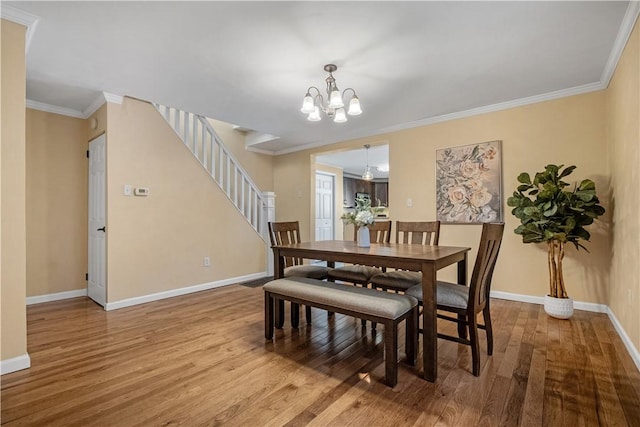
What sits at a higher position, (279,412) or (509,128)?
(509,128)

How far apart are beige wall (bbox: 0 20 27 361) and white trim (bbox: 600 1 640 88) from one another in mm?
4020

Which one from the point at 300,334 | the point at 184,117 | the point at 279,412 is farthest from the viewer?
the point at 184,117

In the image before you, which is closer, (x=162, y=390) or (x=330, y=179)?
(x=162, y=390)

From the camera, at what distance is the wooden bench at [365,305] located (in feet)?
5.86

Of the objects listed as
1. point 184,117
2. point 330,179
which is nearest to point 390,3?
point 184,117

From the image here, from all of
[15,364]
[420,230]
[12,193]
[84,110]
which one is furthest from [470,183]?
[84,110]

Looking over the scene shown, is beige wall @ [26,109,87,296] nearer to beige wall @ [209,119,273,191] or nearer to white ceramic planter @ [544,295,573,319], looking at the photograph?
beige wall @ [209,119,273,191]

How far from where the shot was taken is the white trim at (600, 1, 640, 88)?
76.4 inches

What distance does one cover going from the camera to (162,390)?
177 centimetres

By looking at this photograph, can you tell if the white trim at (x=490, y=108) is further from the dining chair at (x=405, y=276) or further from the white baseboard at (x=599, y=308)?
the white baseboard at (x=599, y=308)

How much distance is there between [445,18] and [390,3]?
0.43 meters

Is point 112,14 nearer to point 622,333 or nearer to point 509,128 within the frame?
point 509,128

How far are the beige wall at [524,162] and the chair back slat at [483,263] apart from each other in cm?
182

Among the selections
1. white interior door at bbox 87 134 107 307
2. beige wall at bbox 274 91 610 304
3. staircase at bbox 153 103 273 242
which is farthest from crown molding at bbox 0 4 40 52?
beige wall at bbox 274 91 610 304
